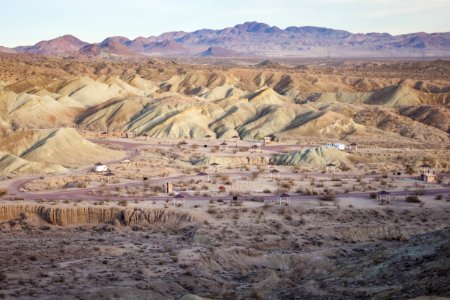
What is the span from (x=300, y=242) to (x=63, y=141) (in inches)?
1577

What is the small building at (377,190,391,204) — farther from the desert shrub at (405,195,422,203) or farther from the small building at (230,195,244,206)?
the small building at (230,195,244,206)

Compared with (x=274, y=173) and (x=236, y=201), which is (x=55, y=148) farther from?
(x=236, y=201)

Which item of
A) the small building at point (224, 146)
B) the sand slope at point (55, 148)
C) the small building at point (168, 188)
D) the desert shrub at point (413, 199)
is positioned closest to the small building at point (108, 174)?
the small building at point (168, 188)

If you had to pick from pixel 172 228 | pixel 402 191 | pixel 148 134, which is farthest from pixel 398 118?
pixel 172 228

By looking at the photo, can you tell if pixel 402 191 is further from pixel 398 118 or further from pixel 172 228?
pixel 398 118

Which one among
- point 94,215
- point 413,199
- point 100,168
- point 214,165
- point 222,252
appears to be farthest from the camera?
point 214,165

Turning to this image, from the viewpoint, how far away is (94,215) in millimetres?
46375

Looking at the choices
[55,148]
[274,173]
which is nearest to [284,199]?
[274,173]

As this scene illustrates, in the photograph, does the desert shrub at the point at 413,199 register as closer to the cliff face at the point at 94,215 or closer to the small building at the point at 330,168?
the cliff face at the point at 94,215

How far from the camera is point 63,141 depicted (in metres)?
72.9

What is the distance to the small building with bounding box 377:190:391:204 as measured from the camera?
165 ft

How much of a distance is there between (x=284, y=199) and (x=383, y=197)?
7544mm

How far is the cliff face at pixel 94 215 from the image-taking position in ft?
149

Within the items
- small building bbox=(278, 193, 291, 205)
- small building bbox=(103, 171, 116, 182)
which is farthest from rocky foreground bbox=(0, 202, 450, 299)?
small building bbox=(103, 171, 116, 182)
